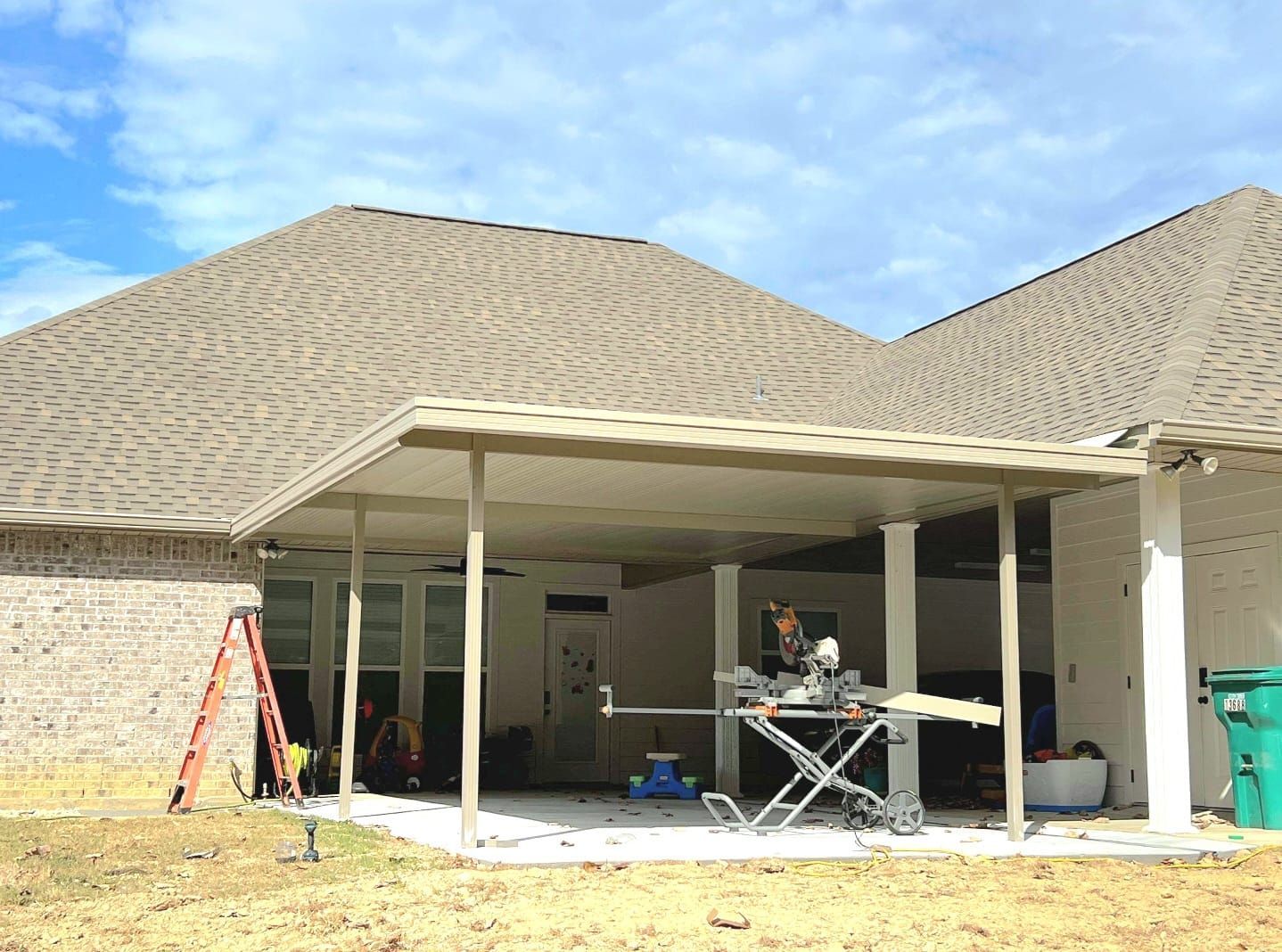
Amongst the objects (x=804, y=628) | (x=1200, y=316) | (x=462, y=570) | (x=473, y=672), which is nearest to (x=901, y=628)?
(x=1200, y=316)

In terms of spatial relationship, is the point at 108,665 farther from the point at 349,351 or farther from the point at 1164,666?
the point at 1164,666

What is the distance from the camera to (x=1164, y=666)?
31.7 ft

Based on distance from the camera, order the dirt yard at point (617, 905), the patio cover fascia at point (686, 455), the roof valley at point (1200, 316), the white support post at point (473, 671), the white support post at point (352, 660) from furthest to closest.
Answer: the white support post at point (352, 660) < the roof valley at point (1200, 316) < the white support post at point (473, 671) < the patio cover fascia at point (686, 455) < the dirt yard at point (617, 905)

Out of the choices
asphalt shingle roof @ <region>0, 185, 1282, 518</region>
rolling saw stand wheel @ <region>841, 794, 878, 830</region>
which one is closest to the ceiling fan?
asphalt shingle roof @ <region>0, 185, 1282, 518</region>

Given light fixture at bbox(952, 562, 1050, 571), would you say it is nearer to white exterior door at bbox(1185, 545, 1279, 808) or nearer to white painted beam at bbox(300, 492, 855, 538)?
white painted beam at bbox(300, 492, 855, 538)

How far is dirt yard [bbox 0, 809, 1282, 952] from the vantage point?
605 cm

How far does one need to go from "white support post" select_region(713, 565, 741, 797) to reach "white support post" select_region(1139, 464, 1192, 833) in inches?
257

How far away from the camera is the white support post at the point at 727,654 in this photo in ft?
52.2

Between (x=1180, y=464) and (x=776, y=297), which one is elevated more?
(x=776, y=297)

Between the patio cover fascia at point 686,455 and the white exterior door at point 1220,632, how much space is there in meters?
2.12

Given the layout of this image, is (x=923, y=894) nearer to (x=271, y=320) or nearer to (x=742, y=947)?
(x=742, y=947)

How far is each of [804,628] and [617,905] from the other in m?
13.8

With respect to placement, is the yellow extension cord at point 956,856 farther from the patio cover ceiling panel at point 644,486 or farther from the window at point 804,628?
the window at point 804,628

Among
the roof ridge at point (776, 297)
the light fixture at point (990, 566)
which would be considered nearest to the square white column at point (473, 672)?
the light fixture at point (990, 566)
